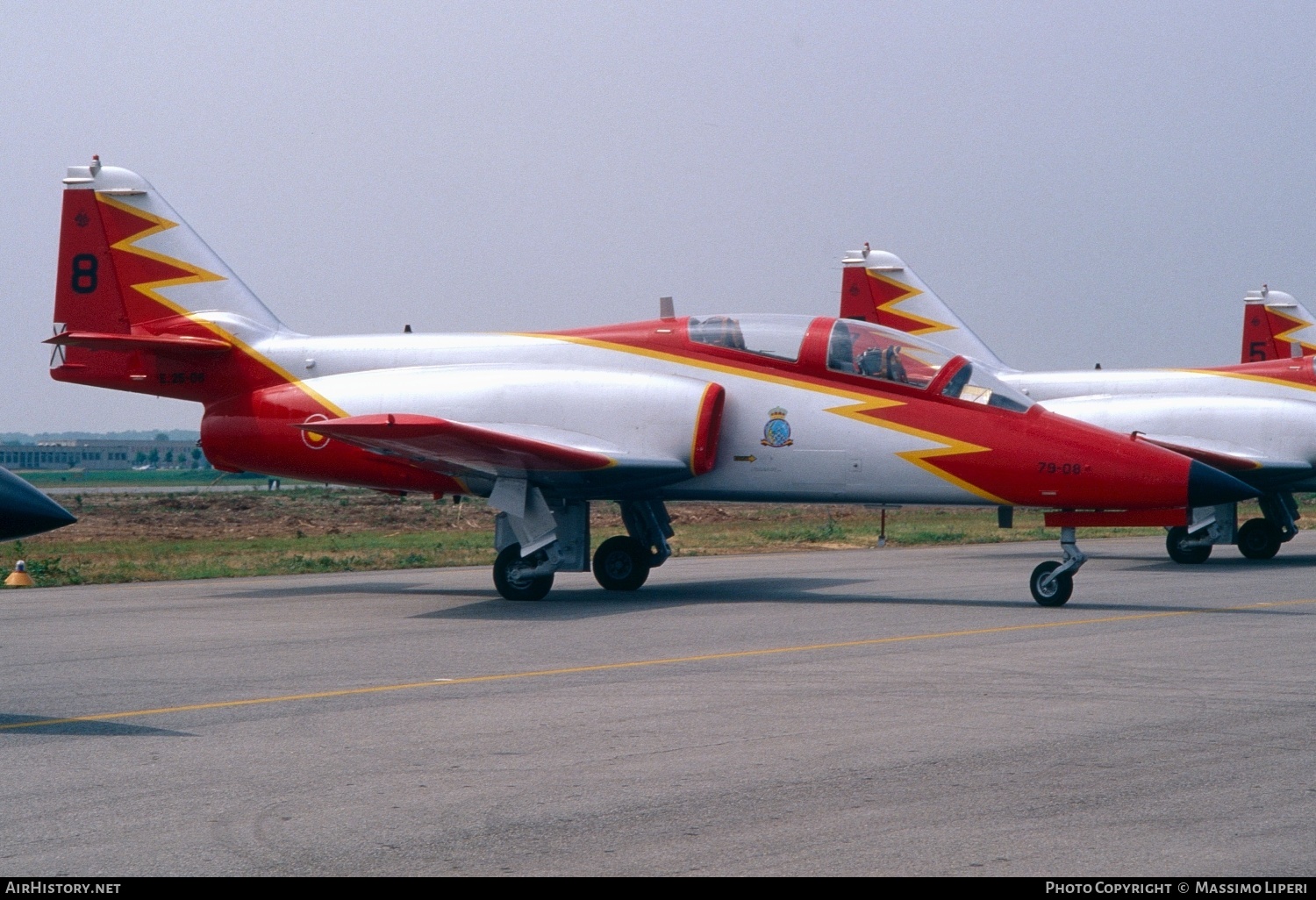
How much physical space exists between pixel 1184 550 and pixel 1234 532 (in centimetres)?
83

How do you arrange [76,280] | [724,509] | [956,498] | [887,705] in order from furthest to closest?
1. [724,509]
2. [76,280]
3. [956,498]
4. [887,705]

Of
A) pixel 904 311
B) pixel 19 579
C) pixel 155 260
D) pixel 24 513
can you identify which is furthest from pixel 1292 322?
pixel 24 513

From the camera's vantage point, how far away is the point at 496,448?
14516 millimetres

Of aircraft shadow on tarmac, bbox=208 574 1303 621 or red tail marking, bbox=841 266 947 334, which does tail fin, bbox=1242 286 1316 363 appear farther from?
aircraft shadow on tarmac, bbox=208 574 1303 621

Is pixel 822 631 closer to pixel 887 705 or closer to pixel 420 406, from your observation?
pixel 887 705

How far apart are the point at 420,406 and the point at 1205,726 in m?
10.4

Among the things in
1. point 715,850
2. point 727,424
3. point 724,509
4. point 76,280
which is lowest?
point 724,509

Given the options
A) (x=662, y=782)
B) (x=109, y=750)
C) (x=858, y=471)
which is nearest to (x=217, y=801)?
(x=109, y=750)

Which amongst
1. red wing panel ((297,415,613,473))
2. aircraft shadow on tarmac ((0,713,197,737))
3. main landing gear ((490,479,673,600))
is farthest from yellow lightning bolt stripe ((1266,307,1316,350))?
aircraft shadow on tarmac ((0,713,197,737))

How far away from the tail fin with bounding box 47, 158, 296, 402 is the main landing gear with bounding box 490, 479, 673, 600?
4524mm

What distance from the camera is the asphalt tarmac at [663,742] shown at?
5.30 meters

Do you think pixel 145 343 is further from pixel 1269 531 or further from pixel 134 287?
pixel 1269 531

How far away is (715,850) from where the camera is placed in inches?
207

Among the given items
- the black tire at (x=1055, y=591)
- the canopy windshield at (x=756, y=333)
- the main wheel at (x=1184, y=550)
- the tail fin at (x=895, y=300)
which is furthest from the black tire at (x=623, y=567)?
the tail fin at (x=895, y=300)
